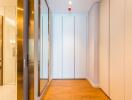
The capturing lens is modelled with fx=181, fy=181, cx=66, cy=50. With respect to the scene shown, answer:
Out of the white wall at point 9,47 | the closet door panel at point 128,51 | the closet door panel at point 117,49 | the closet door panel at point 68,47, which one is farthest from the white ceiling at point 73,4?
the closet door panel at point 128,51

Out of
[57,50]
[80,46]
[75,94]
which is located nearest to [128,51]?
[75,94]

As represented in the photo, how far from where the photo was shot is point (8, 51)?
6363 millimetres

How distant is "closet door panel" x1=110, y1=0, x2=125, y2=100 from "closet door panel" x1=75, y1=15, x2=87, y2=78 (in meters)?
3.28

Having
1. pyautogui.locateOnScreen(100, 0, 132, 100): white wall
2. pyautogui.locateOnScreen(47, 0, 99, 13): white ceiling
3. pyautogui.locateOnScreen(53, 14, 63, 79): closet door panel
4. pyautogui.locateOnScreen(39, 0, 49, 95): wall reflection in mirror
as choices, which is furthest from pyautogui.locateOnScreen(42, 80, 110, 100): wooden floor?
pyautogui.locateOnScreen(47, 0, 99, 13): white ceiling

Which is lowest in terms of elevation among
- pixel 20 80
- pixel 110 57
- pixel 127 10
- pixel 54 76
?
pixel 54 76

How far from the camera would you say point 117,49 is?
13.4ft

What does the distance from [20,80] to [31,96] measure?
381mm

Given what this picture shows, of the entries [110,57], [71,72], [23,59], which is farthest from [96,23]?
[23,59]

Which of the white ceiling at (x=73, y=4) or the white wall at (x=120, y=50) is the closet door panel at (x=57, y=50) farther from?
the white wall at (x=120, y=50)

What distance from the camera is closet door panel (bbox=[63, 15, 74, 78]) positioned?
7895 mm

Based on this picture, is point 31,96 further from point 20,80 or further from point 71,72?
point 71,72

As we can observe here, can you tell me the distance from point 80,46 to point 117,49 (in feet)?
12.7

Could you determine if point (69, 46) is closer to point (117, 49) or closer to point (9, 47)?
point (9, 47)

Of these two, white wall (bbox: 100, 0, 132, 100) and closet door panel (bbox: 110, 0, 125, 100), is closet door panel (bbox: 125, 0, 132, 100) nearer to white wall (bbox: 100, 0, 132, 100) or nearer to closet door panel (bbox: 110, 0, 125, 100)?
white wall (bbox: 100, 0, 132, 100)
